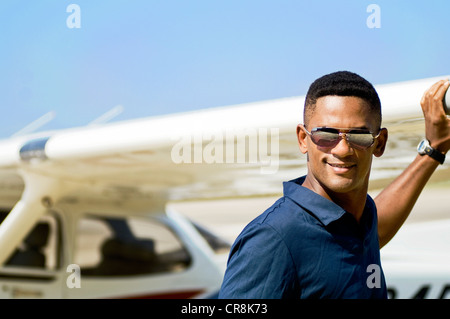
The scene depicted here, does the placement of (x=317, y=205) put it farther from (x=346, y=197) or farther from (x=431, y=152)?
(x=431, y=152)

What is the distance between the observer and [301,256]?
1107 mm

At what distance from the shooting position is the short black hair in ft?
4.10

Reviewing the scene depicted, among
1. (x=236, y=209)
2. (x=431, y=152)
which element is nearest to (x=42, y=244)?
(x=431, y=152)

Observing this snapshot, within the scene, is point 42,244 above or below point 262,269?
below

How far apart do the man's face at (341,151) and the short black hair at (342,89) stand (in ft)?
0.05

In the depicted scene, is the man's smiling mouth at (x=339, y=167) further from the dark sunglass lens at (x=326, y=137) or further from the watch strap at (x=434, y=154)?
the watch strap at (x=434, y=154)

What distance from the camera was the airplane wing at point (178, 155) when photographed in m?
3.01

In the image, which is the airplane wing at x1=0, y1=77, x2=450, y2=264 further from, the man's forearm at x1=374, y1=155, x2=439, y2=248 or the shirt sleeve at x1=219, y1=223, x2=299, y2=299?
the shirt sleeve at x1=219, y1=223, x2=299, y2=299

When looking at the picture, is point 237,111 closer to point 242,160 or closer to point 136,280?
point 242,160

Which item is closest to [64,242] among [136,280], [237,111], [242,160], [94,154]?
[136,280]

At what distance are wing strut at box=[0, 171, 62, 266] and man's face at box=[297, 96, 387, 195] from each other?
337 cm

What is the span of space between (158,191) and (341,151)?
4.48 metres

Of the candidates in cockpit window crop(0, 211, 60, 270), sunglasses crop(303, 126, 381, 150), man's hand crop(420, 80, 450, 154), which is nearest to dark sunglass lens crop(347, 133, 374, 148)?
sunglasses crop(303, 126, 381, 150)

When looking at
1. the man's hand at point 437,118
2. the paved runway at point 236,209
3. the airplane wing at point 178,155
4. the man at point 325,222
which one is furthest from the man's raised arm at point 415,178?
the paved runway at point 236,209
